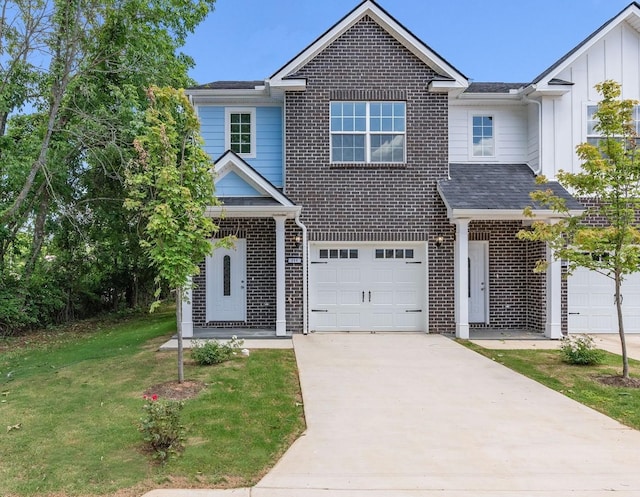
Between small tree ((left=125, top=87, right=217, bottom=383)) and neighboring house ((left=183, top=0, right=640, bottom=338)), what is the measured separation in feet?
12.9

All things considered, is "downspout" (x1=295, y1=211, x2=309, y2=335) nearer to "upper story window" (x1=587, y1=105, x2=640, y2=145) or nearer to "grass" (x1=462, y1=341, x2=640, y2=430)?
"grass" (x1=462, y1=341, x2=640, y2=430)

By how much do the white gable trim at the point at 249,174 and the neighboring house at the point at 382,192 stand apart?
95 mm

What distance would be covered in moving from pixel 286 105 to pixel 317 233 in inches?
135

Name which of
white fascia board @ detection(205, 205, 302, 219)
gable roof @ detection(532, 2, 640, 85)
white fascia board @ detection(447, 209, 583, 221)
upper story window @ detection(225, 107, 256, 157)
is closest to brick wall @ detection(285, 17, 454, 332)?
white fascia board @ detection(205, 205, 302, 219)

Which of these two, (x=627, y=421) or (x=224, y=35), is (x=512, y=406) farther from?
(x=224, y=35)

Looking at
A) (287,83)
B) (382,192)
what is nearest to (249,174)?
(287,83)

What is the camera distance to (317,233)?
11453mm

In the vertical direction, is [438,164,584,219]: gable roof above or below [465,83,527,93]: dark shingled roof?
below

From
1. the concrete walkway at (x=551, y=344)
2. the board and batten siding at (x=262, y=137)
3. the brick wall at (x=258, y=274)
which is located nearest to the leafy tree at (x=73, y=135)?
the board and batten siding at (x=262, y=137)

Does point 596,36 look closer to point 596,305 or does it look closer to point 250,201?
point 596,305

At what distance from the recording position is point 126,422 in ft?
17.8

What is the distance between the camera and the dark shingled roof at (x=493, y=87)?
1248 centimetres

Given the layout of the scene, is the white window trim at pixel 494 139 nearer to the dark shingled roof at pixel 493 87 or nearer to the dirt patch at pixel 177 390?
the dark shingled roof at pixel 493 87

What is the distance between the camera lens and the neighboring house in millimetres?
11352
